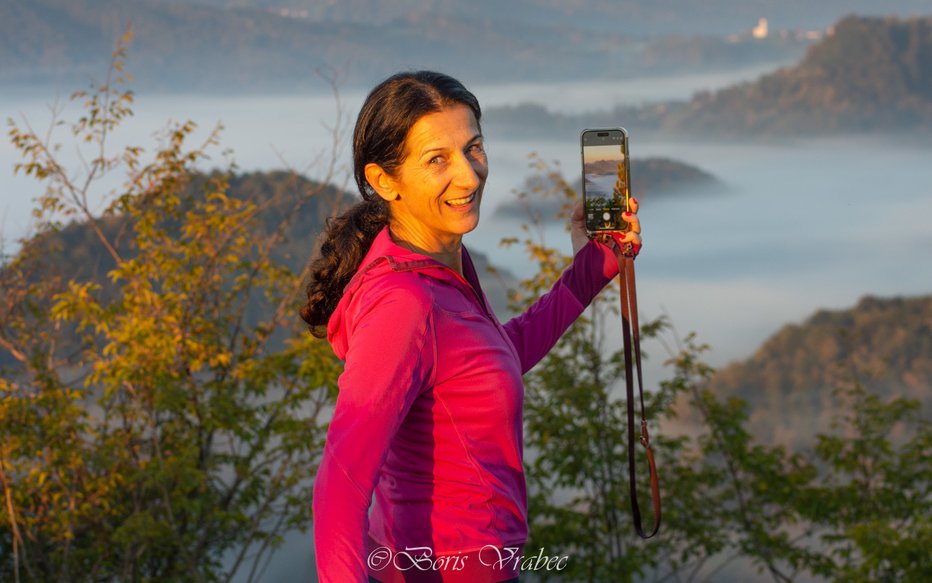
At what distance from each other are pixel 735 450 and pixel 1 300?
12.4ft

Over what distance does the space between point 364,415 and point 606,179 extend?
2.46 feet

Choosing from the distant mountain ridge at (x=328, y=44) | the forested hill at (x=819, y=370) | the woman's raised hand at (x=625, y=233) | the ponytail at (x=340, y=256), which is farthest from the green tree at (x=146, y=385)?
the forested hill at (x=819, y=370)

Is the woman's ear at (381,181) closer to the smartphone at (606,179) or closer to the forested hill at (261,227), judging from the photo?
the smartphone at (606,179)

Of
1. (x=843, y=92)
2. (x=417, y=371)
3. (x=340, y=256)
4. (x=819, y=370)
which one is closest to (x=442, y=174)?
(x=340, y=256)

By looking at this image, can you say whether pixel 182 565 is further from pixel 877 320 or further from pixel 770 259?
pixel 770 259

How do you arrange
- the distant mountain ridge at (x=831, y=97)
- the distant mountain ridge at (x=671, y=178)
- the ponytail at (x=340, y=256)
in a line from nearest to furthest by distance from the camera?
the ponytail at (x=340, y=256) < the distant mountain ridge at (x=671, y=178) < the distant mountain ridge at (x=831, y=97)

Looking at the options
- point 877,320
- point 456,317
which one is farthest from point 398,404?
point 877,320

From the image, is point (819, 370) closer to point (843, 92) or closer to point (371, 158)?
point (371, 158)

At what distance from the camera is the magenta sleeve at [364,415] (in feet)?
3.99

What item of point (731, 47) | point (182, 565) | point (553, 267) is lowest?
point (182, 565)

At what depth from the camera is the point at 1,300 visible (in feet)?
17.5

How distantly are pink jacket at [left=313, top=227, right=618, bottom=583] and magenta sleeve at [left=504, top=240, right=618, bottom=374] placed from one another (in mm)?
284

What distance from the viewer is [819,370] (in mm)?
16344

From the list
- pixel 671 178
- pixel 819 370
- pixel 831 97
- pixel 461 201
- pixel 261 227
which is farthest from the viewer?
pixel 831 97
